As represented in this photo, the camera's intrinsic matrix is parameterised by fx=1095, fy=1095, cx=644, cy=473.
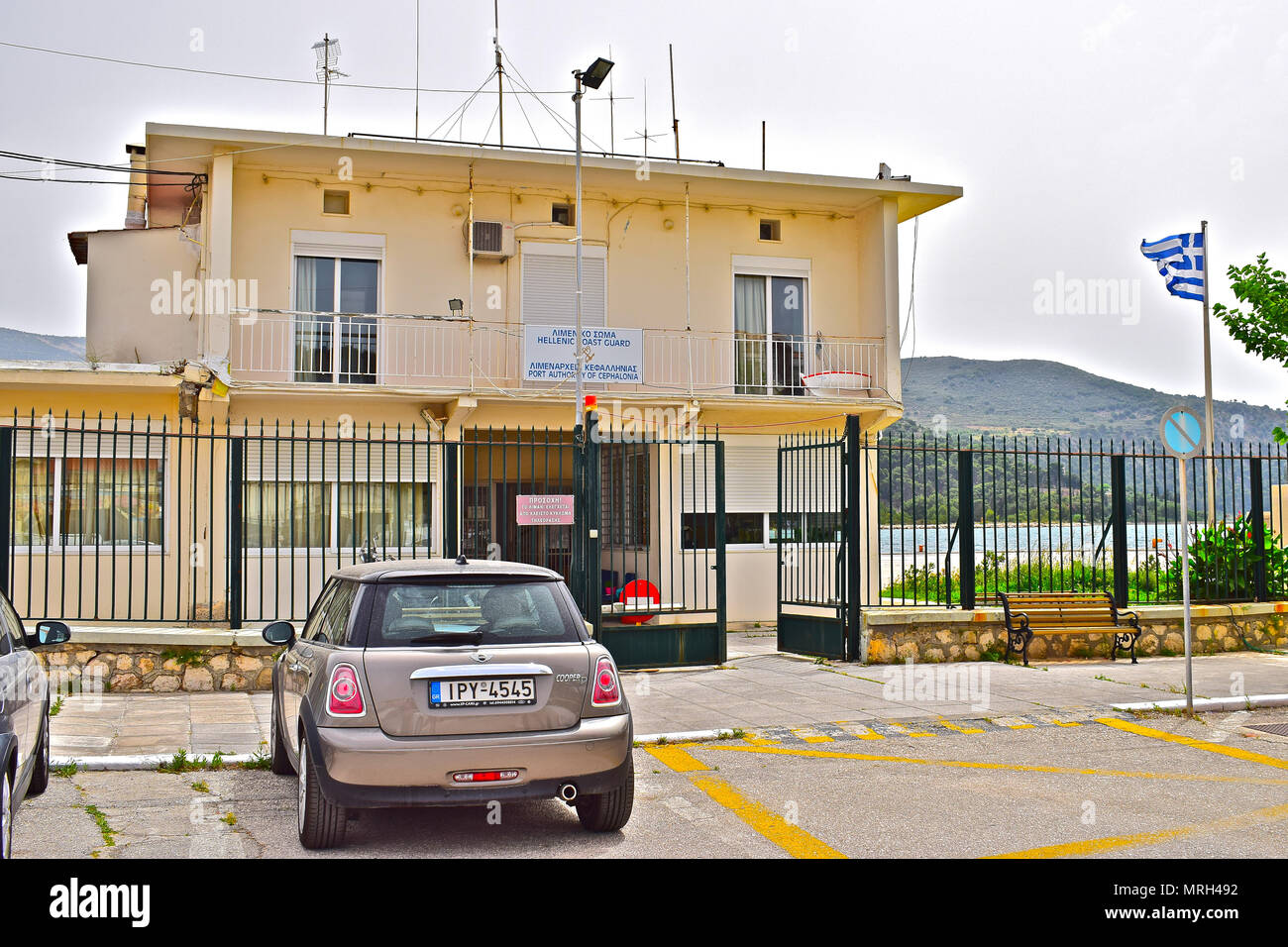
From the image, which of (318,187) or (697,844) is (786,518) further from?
(697,844)

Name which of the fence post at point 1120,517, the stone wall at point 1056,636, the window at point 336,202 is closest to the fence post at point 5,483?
the window at point 336,202

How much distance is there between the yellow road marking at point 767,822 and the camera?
562 cm

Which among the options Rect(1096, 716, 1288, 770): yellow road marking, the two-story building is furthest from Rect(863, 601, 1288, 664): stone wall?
the two-story building

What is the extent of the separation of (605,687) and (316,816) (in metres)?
1.55

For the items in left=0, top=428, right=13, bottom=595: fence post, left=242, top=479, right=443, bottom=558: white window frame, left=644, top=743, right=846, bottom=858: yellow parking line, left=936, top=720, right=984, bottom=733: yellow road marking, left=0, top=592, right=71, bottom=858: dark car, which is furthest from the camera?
left=242, top=479, right=443, bottom=558: white window frame

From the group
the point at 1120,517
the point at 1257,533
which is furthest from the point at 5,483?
the point at 1257,533

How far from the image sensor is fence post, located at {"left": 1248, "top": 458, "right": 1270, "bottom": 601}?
1423 centimetres

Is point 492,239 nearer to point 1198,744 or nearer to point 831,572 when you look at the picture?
point 831,572

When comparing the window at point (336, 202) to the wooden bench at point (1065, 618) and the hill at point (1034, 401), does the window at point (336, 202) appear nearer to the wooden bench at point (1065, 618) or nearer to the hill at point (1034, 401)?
the wooden bench at point (1065, 618)

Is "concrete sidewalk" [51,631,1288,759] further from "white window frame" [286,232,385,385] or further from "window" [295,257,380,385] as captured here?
"white window frame" [286,232,385,385]

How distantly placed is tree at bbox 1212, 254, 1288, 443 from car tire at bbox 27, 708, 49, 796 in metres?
15.8

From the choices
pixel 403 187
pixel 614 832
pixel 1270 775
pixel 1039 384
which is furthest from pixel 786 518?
pixel 1039 384

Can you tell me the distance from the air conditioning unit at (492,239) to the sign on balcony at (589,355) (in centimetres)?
141
